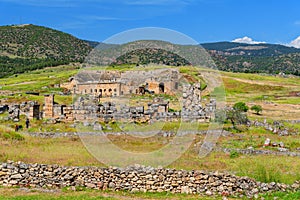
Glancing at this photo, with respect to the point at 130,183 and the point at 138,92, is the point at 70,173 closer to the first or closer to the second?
the point at 130,183

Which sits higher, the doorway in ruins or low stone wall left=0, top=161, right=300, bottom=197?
the doorway in ruins

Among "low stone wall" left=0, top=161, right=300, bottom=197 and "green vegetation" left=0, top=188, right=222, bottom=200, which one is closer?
"green vegetation" left=0, top=188, right=222, bottom=200

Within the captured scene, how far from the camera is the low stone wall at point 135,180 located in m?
14.2

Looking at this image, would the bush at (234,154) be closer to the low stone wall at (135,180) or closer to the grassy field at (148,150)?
the grassy field at (148,150)

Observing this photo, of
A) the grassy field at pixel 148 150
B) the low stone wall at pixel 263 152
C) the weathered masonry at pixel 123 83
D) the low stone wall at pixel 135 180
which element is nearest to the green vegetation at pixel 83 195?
the grassy field at pixel 148 150

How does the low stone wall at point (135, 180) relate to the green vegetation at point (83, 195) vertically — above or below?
above

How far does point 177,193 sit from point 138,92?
207 ft

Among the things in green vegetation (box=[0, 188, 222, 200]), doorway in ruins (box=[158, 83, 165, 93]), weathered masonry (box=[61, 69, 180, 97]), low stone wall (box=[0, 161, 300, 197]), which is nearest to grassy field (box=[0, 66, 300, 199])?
green vegetation (box=[0, 188, 222, 200])

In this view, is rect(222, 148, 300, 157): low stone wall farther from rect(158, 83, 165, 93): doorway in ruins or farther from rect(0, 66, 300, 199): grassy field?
rect(158, 83, 165, 93): doorway in ruins

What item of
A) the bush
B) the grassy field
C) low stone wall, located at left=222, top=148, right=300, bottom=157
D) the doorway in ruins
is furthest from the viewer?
the doorway in ruins

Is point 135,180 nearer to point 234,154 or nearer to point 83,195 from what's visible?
point 83,195

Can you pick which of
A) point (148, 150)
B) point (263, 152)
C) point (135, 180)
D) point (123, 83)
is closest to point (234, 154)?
point (263, 152)

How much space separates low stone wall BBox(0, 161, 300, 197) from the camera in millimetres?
14211

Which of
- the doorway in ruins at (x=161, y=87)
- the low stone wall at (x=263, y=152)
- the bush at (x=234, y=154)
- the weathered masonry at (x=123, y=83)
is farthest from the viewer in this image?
the doorway in ruins at (x=161, y=87)
